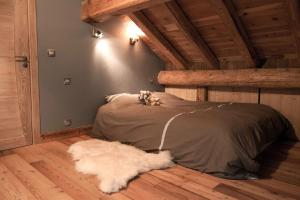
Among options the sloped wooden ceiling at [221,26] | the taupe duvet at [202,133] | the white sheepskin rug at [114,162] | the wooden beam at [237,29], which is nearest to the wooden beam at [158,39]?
the sloped wooden ceiling at [221,26]

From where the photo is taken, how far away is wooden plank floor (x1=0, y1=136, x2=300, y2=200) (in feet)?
5.37

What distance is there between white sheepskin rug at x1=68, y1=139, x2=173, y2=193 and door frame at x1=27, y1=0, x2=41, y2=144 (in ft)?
1.83

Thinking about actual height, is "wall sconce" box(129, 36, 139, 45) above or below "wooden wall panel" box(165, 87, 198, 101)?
Answer: above

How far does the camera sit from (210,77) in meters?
3.69

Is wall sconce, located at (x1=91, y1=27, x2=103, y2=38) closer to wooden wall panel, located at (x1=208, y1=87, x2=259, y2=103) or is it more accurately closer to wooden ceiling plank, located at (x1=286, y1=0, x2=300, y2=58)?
wooden wall panel, located at (x1=208, y1=87, x2=259, y2=103)


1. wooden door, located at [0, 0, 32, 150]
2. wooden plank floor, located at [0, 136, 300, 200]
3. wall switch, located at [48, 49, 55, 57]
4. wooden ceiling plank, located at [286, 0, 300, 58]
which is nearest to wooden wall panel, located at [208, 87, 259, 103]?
wooden ceiling plank, located at [286, 0, 300, 58]

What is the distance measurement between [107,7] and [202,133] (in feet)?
6.27

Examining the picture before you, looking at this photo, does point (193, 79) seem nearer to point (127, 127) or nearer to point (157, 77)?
point (157, 77)

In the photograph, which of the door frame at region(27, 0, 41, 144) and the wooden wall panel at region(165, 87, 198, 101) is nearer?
the door frame at region(27, 0, 41, 144)

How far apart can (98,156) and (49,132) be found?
1044 mm

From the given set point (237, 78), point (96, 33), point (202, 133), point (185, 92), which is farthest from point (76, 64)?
point (237, 78)

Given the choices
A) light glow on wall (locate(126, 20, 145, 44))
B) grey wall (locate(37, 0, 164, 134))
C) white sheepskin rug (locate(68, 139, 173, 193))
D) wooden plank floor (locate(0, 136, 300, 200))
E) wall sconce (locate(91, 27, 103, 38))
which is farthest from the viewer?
light glow on wall (locate(126, 20, 145, 44))

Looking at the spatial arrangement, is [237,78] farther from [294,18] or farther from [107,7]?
[107,7]

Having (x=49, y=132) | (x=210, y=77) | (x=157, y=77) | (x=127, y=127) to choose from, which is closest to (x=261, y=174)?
(x=127, y=127)
